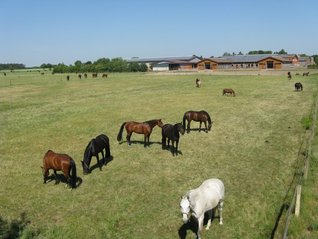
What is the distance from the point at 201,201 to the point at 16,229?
5723 mm

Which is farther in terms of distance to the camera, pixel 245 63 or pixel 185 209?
pixel 245 63

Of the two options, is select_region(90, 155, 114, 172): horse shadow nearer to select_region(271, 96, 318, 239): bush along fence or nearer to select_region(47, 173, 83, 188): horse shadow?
select_region(47, 173, 83, 188): horse shadow

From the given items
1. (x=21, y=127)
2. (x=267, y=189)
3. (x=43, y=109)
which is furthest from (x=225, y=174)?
(x=43, y=109)

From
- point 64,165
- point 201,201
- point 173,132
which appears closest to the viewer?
point 201,201

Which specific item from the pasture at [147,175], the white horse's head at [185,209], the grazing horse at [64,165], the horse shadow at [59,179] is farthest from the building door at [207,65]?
the white horse's head at [185,209]

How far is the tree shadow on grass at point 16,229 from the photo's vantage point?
9438mm

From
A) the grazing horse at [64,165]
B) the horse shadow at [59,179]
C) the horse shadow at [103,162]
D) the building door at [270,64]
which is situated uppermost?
the building door at [270,64]

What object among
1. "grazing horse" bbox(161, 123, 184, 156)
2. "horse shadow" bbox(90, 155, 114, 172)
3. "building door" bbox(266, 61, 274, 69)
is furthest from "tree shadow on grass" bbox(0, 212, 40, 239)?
"building door" bbox(266, 61, 274, 69)

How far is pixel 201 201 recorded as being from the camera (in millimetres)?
8617

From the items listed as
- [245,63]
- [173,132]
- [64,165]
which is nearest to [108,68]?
[245,63]

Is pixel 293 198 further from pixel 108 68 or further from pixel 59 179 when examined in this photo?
pixel 108 68

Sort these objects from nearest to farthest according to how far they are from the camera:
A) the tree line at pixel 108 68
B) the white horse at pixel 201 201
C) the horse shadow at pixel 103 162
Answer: the white horse at pixel 201 201, the horse shadow at pixel 103 162, the tree line at pixel 108 68

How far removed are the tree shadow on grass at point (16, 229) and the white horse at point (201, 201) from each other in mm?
4706

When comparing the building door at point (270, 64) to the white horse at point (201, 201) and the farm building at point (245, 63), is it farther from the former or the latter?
the white horse at point (201, 201)
